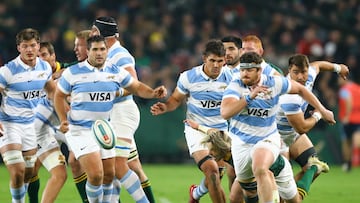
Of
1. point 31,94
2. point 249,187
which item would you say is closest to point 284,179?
point 249,187

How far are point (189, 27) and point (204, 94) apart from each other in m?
11.9

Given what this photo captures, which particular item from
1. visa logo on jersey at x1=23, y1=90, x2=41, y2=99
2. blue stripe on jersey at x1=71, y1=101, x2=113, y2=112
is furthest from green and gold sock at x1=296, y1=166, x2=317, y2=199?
visa logo on jersey at x1=23, y1=90, x2=41, y2=99

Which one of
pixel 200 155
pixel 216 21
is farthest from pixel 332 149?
pixel 200 155

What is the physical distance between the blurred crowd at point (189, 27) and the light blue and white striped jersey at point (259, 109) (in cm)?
1172

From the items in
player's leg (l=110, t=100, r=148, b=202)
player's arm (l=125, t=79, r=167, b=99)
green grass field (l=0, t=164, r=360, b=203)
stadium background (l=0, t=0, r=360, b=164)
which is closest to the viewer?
player's arm (l=125, t=79, r=167, b=99)

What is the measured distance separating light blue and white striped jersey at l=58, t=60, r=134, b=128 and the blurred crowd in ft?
37.7

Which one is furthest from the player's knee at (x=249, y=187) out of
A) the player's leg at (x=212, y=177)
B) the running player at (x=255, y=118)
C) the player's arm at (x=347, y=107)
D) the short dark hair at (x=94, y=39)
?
Answer: the player's arm at (x=347, y=107)

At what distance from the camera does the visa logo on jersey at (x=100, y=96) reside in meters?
11.5

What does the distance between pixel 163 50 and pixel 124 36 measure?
1.04 metres

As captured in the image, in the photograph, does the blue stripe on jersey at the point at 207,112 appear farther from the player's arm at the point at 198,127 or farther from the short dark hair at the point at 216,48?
the short dark hair at the point at 216,48

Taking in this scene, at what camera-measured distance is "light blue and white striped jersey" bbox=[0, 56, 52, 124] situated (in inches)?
485

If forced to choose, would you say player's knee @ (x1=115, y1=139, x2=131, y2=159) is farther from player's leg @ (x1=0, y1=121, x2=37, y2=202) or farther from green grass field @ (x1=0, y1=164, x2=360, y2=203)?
green grass field @ (x1=0, y1=164, x2=360, y2=203)

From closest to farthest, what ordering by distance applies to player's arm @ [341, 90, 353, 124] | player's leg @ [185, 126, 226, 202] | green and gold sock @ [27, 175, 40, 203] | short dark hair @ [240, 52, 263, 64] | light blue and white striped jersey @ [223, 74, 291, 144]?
short dark hair @ [240, 52, 263, 64], light blue and white striped jersey @ [223, 74, 291, 144], player's leg @ [185, 126, 226, 202], green and gold sock @ [27, 175, 40, 203], player's arm @ [341, 90, 353, 124]

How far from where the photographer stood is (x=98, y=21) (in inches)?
497
